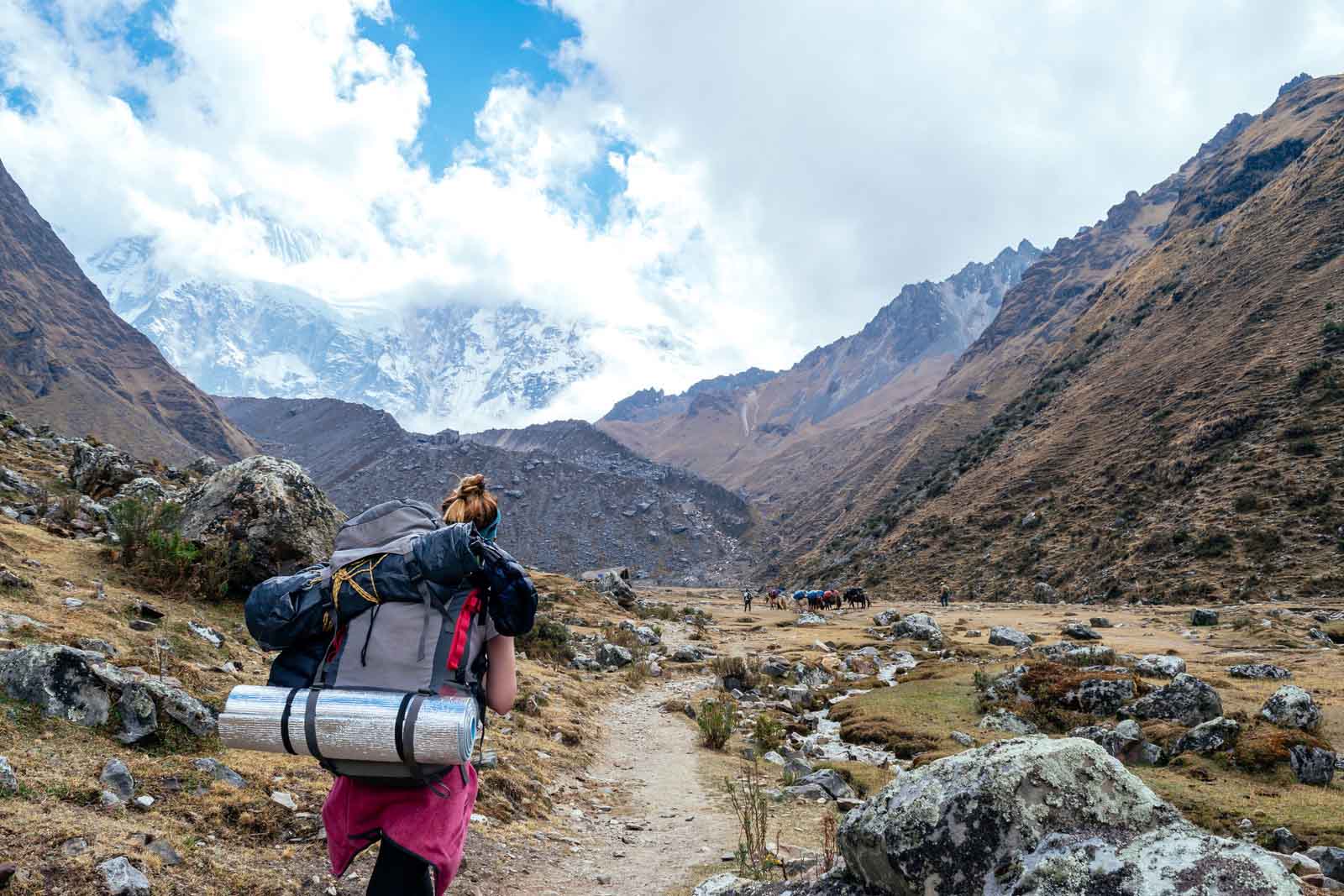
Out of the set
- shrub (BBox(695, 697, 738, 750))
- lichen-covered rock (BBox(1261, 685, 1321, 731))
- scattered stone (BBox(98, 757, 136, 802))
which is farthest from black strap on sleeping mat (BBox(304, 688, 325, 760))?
lichen-covered rock (BBox(1261, 685, 1321, 731))

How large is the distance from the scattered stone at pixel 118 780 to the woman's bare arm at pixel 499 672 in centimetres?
395

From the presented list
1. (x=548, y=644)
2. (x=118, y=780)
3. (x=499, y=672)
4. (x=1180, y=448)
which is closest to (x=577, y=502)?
(x=1180, y=448)

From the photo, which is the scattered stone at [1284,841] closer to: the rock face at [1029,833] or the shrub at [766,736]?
the rock face at [1029,833]

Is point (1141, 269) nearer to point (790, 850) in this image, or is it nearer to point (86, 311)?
point (790, 850)

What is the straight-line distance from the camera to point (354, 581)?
327cm

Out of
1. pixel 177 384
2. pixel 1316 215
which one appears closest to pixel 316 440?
pixel 177 384

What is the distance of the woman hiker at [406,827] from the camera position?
10.5 ft

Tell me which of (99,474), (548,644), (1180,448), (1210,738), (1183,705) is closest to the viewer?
(1210,738)

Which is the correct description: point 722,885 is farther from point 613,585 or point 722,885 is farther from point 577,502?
point 577,502

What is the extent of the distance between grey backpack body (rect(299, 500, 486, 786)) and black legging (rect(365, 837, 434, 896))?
32cm

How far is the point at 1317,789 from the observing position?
336 inches

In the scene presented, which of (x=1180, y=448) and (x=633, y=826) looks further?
(x=1180, y=448)

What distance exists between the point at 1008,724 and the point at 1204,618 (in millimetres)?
22716

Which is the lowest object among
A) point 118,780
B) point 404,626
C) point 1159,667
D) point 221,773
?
point 221,773
